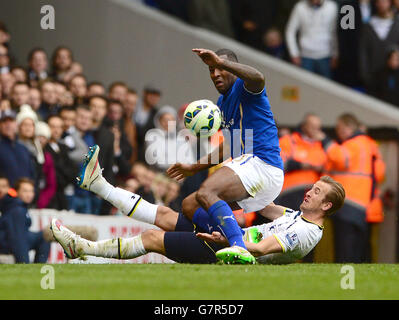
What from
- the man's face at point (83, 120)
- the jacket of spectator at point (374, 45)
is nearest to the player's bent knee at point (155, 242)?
the man's face at point (83, 120)

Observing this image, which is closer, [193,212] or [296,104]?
[193,212]

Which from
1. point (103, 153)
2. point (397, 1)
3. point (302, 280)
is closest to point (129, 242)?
point (302, 280)

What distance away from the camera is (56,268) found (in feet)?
28.1

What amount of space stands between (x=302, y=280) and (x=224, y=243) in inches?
57.7

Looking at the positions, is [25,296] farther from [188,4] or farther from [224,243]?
[188,4]

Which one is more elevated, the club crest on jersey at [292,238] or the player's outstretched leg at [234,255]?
the club crest on jersey at [292,238]

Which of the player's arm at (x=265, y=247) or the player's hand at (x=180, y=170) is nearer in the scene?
the player's arm at (x=265, y=247)

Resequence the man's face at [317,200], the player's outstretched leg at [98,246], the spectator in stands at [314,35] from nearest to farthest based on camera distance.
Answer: the man's face at [317,200], the player's outstretched leg at [98,246], the spectator in stands at [314,35]

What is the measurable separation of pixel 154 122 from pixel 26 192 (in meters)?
3.26

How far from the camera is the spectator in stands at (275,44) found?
58.2 ft

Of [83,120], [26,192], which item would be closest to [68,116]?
[83,120]

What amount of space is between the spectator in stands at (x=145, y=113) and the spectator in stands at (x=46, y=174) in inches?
81.4

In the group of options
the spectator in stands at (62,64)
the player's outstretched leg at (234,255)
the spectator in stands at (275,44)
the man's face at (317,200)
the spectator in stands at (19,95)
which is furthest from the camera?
the spectator in stands at (275,44)

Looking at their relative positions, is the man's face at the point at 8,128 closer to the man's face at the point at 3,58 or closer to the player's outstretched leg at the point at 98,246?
the man's face at the point at 3,58
